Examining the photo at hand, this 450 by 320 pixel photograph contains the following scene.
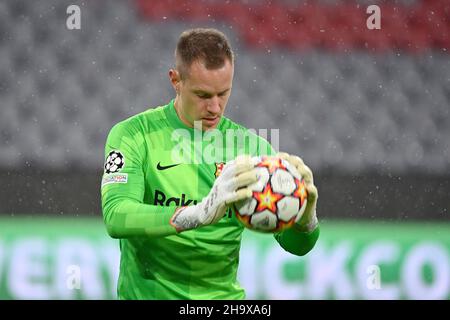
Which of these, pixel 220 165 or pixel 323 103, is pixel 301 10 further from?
pixel 220 165

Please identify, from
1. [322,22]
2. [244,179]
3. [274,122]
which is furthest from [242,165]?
[322,22]

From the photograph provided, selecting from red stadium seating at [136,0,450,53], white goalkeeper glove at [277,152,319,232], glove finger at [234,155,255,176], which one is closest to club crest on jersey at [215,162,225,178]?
white goalkeeper glove at [277,152,319,232]

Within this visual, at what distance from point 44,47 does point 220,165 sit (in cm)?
266

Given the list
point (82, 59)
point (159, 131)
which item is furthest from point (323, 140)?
point (159, 131)

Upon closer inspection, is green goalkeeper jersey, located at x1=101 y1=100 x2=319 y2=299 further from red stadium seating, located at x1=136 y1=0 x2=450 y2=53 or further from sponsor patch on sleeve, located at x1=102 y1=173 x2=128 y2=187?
red stadium seating, located at x1=136 y1=0 x2=450 y2=53

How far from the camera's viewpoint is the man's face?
2.67 meters

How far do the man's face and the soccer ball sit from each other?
351 millimetres

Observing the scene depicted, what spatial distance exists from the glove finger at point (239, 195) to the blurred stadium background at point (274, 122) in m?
2.03

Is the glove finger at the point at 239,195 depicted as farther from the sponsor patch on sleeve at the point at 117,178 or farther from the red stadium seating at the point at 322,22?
the red stadium seating at the point at 322,22

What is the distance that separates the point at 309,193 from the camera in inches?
98.4

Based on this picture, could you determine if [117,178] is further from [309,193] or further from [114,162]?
[309,193]

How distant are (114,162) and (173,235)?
34 centimetres
